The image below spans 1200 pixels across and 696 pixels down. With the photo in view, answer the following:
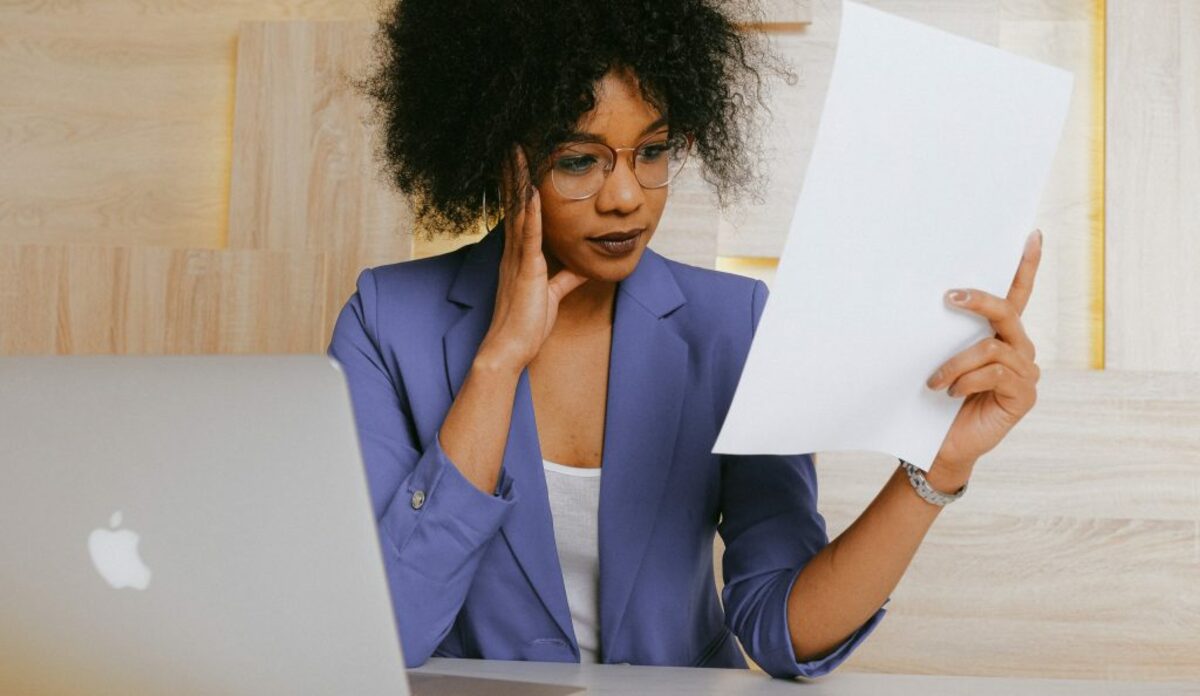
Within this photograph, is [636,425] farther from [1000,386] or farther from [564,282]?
[1000,386]

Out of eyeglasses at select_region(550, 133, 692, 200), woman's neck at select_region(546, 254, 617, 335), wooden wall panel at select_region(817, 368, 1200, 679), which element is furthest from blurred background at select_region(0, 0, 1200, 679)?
eyeglasses at select_region(550, 133, 692, 200)

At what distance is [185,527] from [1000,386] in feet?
2.12

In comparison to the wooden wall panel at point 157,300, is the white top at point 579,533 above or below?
below

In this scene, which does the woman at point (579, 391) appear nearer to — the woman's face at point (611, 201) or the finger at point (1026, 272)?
the woman's face at point (611, 201)

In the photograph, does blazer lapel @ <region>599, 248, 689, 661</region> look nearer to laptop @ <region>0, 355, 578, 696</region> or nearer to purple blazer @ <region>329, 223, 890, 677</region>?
purple blazer @ <region>329, 223, 890, 677</region>

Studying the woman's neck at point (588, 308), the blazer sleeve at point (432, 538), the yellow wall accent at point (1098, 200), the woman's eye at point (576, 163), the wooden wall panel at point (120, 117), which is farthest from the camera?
the wooden wall panel at point (120, 117)

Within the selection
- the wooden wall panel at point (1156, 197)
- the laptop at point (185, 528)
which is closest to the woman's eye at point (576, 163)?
the laptop at point (185, 528)

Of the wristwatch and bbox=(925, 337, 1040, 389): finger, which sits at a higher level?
bbox=(925, 337, 1040, 389): finger

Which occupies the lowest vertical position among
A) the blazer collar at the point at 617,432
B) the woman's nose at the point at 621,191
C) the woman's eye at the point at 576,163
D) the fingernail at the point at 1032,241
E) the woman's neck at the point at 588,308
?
the blazer collar at the point at 617,432

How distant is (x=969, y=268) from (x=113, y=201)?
6.04ft

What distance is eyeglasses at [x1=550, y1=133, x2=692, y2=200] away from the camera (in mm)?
1202

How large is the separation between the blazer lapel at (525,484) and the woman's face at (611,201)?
6.0 inches

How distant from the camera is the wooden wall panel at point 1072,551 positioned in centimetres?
189

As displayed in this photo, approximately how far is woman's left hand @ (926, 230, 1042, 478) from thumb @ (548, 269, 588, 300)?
0.41 m
